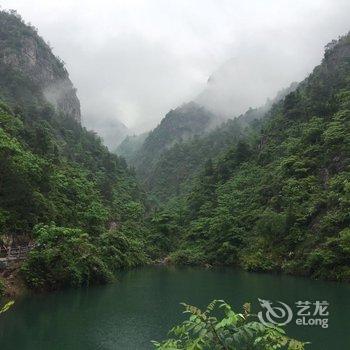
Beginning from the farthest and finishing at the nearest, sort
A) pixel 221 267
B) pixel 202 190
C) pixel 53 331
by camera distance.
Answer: pixel 202 190
pixel 221 267
pixel 53 331

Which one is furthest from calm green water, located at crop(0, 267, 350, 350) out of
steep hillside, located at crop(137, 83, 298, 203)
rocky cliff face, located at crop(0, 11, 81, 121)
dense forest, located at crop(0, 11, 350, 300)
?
rocky cliff face, located at crop(0, 11, 81, 121)

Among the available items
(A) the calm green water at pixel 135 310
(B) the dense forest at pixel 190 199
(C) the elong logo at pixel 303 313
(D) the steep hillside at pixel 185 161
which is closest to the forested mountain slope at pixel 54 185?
(B) the dense forest at pixel 190 199

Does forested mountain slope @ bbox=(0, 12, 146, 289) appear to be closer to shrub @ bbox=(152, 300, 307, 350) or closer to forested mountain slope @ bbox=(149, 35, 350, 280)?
forested mountain slope @ bbox=(149, 35, 350, 280)

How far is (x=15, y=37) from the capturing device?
137 metres

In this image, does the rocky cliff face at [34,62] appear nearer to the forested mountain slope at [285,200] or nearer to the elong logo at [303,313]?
the forested mountain slope at [285,200]

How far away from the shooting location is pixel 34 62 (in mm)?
143500

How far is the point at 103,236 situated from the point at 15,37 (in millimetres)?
98645

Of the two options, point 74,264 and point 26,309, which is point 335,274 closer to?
point 74,264

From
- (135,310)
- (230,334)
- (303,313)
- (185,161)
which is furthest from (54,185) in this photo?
(185,161)

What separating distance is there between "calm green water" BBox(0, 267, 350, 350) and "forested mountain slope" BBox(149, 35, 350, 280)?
9277 millimetres

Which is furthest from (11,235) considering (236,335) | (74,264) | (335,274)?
(236,335)

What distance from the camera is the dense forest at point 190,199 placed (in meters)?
44.7

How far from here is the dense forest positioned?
147ft

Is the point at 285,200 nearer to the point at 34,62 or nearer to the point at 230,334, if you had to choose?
the point at 230,334
